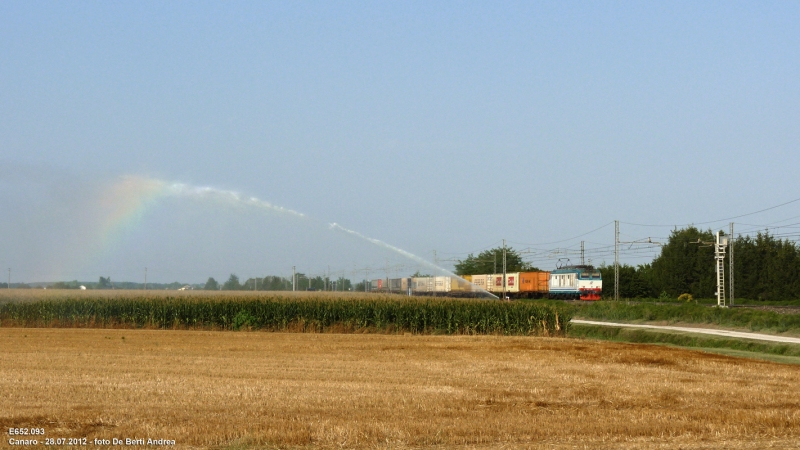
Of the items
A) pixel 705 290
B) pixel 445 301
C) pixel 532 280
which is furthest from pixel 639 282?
pixel 445 301

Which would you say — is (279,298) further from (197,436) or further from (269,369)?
(197,436)

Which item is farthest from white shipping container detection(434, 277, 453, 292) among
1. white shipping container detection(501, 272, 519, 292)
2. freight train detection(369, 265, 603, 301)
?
white shipping container detection(501, 272, 519, 292)

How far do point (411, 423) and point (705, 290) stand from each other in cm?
10032

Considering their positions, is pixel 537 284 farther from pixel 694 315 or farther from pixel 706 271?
pixel 694 315

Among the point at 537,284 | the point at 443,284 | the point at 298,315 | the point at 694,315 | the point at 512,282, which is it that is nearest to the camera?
the point at 298,315

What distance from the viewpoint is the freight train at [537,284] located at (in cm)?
7794

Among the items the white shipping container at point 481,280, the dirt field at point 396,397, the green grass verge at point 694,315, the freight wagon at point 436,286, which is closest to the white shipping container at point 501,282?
the white shipping container at point 481,280

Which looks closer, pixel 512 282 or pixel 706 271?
pixel 512 282

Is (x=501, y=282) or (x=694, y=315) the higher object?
(x=501, y=282)

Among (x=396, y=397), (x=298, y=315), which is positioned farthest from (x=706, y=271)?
(x=396, y=397)

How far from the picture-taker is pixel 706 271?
107938 mm

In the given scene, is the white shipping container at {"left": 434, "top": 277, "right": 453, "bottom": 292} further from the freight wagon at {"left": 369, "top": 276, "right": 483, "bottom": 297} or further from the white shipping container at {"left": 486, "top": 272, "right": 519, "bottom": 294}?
the white shipping container at {"left": 486, "top": 272, "right": 519, "bottom": 294}

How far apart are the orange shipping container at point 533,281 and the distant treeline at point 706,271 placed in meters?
17.3

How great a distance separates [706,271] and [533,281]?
25.3 meters
